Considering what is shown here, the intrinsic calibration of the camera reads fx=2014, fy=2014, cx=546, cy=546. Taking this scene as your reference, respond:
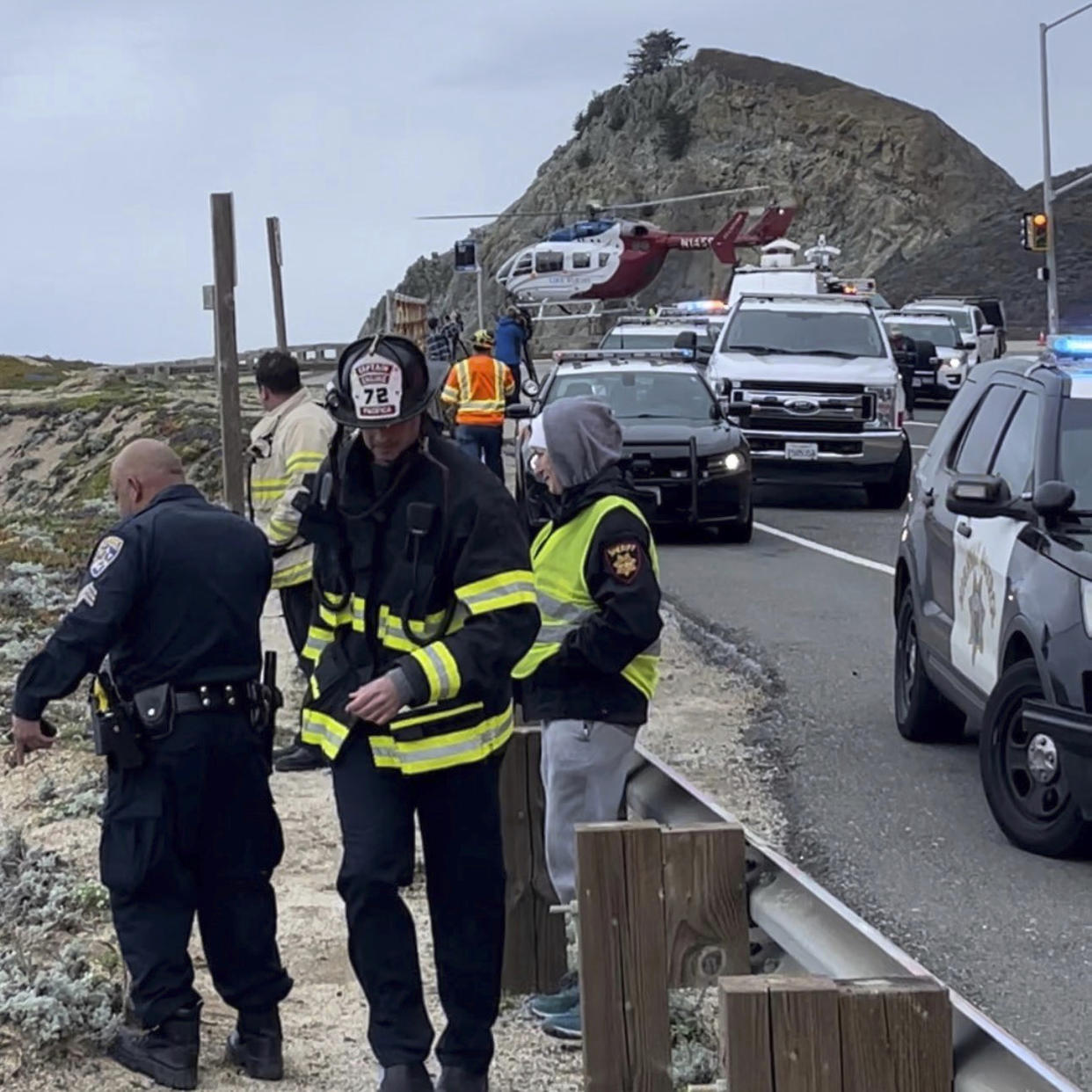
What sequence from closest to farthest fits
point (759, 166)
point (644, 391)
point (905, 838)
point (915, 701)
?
point (905, 838) < point (915, 701) < point (644, 391) < point (759, 166)

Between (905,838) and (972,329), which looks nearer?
(905,838)

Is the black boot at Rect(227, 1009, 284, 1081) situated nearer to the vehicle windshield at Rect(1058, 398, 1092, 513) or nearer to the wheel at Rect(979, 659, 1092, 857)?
the wheel at Rect(979, 659, 1092, 857)

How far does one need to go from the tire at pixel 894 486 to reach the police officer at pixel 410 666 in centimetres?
1677

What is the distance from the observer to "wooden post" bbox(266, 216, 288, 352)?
14695mm

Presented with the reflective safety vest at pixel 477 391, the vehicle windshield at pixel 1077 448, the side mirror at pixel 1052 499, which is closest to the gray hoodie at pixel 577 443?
the side mirror at pixel 1052 499

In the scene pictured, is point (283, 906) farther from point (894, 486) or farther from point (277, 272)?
point (894, 486)

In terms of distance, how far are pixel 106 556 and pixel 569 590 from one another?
4.15 feet

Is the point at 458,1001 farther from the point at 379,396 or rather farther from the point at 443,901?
the point at 379,396

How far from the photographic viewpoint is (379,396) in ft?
15.4

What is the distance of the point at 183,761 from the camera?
533cm

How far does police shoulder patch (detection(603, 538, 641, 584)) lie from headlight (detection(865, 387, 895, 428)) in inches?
626

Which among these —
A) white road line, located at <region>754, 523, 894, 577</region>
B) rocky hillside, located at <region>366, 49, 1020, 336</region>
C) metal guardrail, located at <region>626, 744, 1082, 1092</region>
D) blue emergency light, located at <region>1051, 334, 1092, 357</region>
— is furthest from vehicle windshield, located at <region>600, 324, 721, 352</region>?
rocky hillside, located at <region>366, 49, 1020, 336</region>

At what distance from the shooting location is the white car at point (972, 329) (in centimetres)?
4031

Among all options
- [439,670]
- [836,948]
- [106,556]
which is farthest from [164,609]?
[836,948]
